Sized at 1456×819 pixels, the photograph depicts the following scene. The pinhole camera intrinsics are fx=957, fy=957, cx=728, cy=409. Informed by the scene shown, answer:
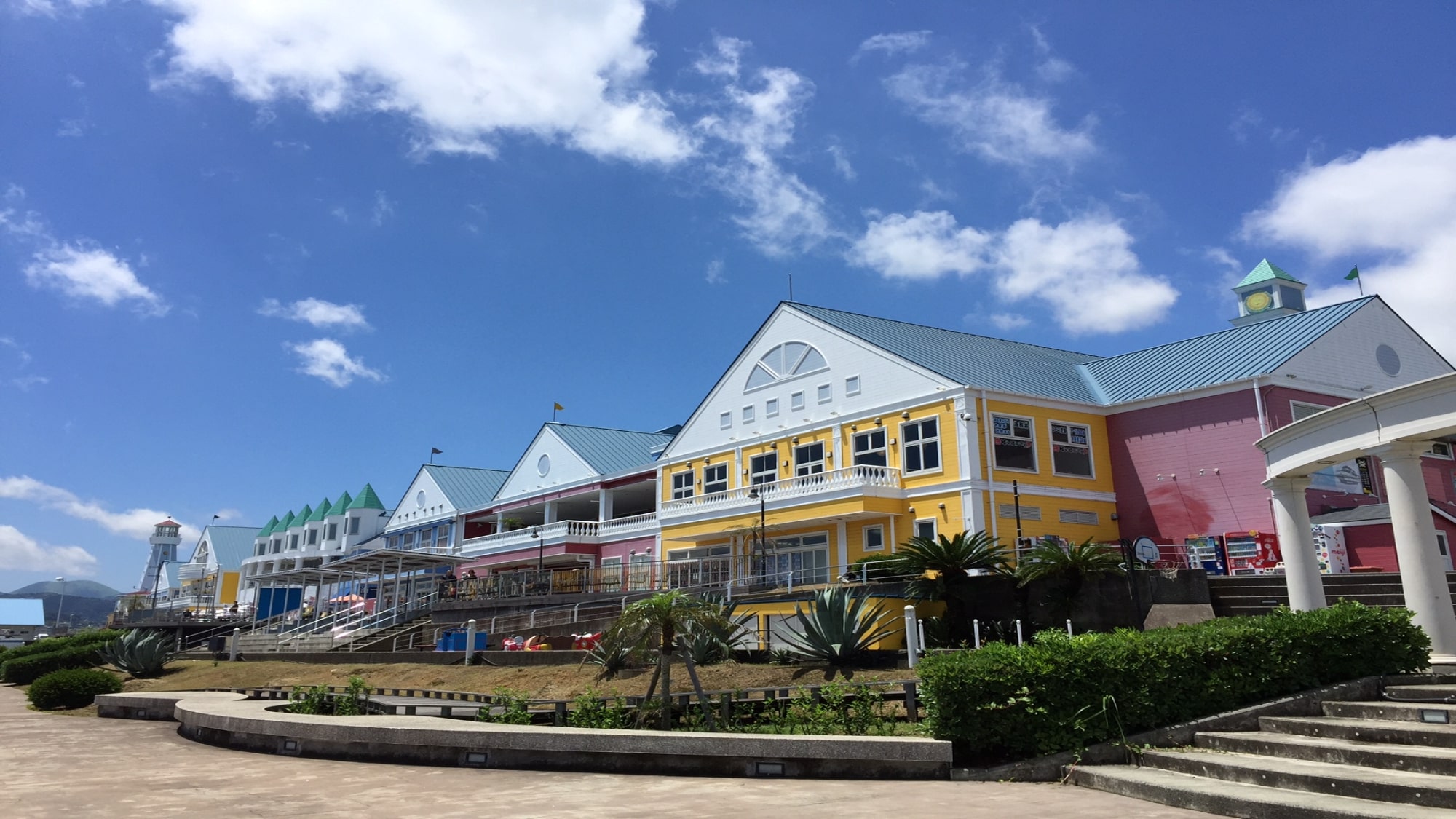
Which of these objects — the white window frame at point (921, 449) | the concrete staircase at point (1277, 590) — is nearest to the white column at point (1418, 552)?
the concrete staircase at point (1277, 590)

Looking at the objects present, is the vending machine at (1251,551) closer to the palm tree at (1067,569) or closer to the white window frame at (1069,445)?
the white window frame at (1069,445)

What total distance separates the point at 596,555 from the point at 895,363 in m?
18.6

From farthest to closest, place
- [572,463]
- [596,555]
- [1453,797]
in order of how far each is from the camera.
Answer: [572,463] < [596,555] < [1453,797]

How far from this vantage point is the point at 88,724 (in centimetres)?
1750

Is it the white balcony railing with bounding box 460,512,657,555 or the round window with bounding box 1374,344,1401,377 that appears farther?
the white balcony railing with bounding box 460,512,657,555

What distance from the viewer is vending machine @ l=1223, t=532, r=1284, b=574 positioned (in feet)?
75.9

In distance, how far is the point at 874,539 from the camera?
28531mm

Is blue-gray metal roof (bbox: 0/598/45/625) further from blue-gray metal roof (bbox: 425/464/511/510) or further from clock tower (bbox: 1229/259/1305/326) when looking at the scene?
clock tower (bbox: 1229/259/1305/326)

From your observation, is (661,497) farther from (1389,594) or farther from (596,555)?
(1389,594)

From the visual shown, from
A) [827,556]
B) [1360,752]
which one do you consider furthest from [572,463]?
[1360,752]

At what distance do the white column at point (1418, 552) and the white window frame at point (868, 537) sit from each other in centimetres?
1751

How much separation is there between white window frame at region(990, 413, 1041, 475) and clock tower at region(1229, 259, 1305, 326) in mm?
12374

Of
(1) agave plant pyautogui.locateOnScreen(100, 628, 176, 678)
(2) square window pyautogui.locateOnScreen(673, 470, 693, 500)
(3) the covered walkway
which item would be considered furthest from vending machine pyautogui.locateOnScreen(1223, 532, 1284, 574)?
(1) agave plant pyautogui.locateOnScreen(100, 628, 176, 678)

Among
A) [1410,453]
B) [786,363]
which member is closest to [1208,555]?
[786,363]
